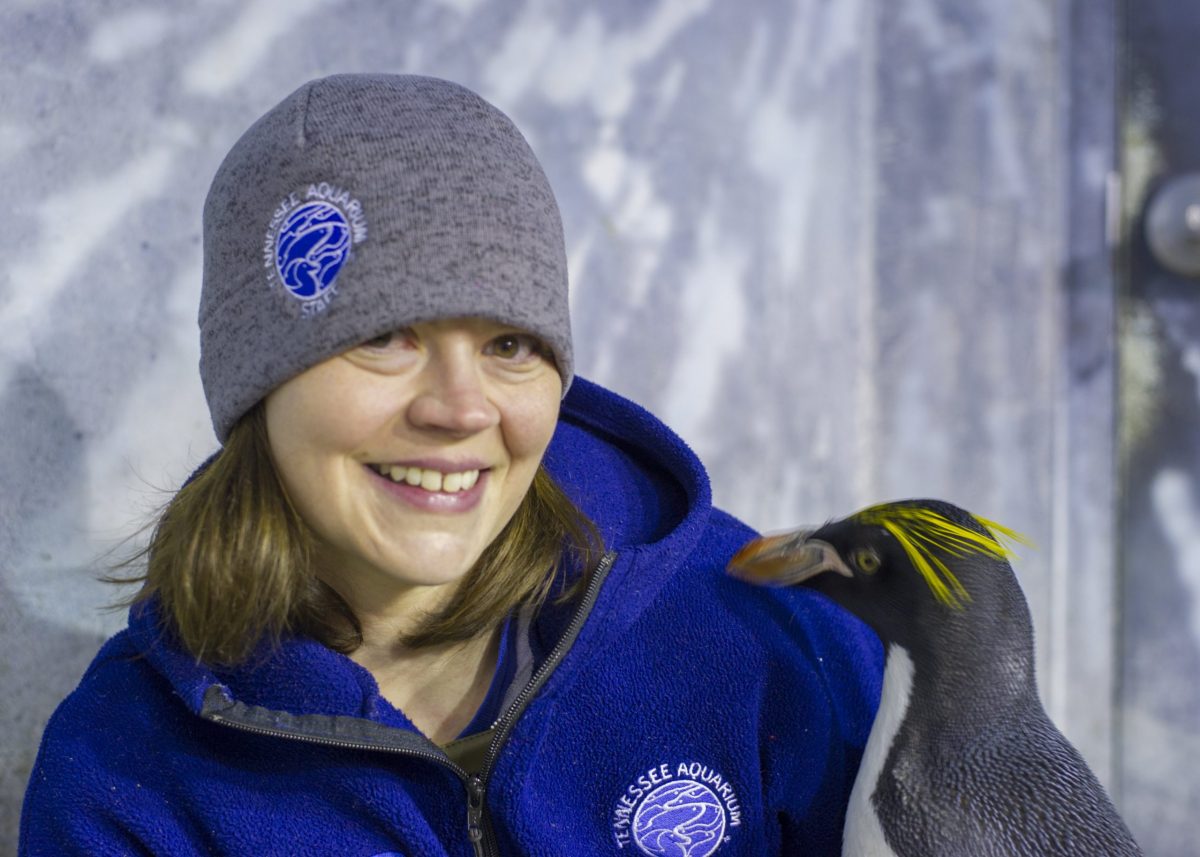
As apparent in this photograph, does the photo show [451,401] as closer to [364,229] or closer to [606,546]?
[364,229]

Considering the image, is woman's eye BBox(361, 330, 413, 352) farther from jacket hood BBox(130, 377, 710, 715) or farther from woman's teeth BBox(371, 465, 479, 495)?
jacket hood BBox(130, 377, 710, 715)

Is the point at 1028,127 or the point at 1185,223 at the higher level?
the point at 1028,127

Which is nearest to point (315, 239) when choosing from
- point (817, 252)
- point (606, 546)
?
point (606, 546)

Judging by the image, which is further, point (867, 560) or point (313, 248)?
point (867, 560)

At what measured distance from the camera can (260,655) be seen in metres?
1.09

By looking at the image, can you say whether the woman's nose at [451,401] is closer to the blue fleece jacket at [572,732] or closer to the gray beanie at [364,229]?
the gray beanie at [364,229]

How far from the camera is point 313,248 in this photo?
3.24 ft

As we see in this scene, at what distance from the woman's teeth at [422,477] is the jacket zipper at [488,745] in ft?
0.55

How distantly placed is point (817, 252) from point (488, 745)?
4.38ft

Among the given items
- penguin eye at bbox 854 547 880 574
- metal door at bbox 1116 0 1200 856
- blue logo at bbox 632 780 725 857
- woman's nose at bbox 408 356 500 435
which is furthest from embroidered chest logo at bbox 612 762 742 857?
metal door at bbox 1116 0 1200 856

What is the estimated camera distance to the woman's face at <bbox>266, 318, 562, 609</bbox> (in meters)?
1.00

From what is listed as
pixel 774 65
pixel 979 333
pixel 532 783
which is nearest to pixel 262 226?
pixel 532 783

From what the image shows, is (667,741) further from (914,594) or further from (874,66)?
(874,66)

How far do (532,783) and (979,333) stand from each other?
4.63ft
